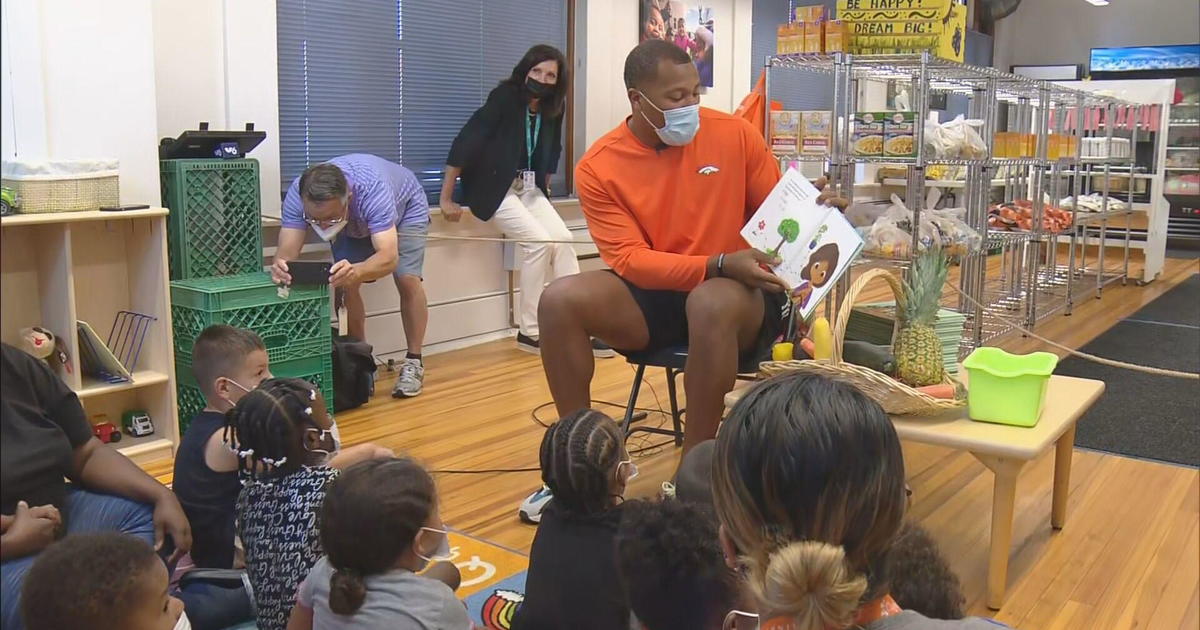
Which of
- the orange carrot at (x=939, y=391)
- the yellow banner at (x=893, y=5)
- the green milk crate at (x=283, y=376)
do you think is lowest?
the green milk crate at (x=283, y=376)

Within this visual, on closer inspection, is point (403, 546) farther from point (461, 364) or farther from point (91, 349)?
point (461, 364)

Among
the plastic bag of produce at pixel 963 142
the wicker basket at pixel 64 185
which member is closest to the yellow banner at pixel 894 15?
the plastic bag of produce at pixel 963 142

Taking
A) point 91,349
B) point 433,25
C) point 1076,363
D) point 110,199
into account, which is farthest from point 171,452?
point 1076,363

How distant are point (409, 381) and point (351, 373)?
0.98ft

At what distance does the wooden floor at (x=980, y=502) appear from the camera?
2281mm

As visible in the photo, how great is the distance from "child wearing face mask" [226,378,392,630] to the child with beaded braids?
29cm

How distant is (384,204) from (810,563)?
3220 mm

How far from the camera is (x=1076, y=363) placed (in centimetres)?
475

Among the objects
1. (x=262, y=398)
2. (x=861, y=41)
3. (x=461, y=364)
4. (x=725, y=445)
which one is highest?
(x=861, y=41)

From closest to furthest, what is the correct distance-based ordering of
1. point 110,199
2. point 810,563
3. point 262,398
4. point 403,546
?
point 810,563, point 403,546, point 262,398, point 110,199

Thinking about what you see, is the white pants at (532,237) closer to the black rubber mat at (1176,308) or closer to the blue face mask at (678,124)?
the blue face mask at (678,124)

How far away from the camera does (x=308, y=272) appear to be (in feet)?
11.8

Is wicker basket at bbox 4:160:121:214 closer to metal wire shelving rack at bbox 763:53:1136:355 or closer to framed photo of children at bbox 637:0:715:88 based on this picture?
metal wire shelving rack at bbox 763:53:1136:355

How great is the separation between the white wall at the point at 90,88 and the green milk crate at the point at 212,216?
8 centimetres
